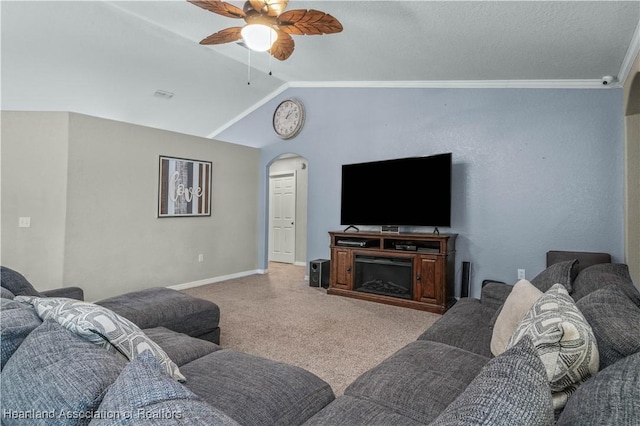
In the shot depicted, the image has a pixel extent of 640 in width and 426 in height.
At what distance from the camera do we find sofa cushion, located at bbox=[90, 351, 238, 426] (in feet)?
2.07

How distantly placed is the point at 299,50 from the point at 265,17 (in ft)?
5.87

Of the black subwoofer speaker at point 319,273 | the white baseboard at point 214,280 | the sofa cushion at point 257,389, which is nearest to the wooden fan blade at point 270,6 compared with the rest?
the sofa cushion at point 257,389

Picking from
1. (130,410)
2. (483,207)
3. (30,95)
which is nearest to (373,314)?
(483,207)

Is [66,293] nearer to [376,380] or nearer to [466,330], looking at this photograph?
[376,380]

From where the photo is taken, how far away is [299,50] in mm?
4250

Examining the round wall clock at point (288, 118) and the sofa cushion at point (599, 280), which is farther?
the round wall clock at point (288, 118)

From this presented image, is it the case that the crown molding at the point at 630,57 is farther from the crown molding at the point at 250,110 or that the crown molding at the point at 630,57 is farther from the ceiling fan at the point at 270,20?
the crown molding at the point at 250,110

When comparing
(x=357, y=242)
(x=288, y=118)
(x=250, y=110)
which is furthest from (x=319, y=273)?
(x=250, y=110)

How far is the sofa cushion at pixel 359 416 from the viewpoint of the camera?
1188 millimetres

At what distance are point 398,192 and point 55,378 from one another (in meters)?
4.06

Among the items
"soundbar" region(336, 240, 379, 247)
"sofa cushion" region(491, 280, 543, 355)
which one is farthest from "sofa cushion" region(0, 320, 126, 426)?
"soundbar" region(336, 240, 379, 247)

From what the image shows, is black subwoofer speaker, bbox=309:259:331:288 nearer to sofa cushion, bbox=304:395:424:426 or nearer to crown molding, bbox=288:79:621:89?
crown molding, bbox=288:79:621:89

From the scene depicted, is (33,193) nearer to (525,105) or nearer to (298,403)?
(298,403)

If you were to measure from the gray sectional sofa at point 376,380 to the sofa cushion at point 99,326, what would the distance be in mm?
44
